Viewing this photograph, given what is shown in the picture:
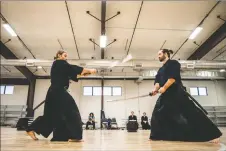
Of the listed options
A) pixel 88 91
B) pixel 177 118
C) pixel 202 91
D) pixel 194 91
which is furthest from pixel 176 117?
pixel 202 91

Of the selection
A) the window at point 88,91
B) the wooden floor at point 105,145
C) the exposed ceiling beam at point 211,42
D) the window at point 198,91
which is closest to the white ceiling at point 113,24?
the exposed ceiling beam at point 211,42

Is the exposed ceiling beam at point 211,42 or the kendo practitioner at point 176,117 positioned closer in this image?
the kendo practitioner at point 176,117

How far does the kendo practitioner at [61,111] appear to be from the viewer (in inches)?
84.7

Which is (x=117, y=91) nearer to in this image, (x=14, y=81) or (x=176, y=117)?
(x=14, y=81)

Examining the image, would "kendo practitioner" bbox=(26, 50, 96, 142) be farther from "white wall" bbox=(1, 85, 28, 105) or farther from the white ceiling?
"white wall" bbox=(1, 85, 28, 105)

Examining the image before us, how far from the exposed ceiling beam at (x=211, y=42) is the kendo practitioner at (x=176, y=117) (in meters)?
4.93

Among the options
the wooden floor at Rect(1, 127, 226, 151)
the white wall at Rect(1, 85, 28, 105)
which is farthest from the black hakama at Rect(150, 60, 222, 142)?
the white wall at Rect(1, 85, 28, 105)

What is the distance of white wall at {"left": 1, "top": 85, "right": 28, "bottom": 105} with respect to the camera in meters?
11.4

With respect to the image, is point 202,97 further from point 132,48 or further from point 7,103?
point 7,103

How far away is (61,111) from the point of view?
221 cm

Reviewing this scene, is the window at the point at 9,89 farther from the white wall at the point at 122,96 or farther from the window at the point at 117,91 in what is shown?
the window at the point at 117,91

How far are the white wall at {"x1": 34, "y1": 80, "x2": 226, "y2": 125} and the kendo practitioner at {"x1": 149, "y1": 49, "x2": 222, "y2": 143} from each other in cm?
907

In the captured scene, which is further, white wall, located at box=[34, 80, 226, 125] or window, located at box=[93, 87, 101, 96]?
window, located at box=[93, 87, 101, 96]

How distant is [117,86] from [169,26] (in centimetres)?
624
